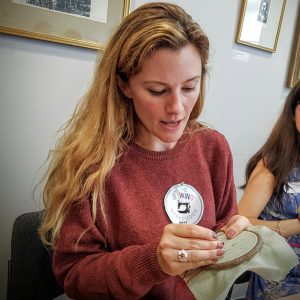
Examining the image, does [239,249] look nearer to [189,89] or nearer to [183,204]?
[183,204]

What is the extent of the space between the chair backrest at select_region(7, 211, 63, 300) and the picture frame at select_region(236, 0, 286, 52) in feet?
4.40

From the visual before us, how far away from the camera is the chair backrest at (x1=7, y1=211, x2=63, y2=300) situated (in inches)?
40.1

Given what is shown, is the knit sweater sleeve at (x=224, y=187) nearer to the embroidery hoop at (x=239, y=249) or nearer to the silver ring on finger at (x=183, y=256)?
the embroidery hoop at (x=239, y=249)

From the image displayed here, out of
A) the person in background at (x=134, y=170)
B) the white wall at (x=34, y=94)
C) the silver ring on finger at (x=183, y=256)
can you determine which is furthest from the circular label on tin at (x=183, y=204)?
the white wall at (x=34, y=94)

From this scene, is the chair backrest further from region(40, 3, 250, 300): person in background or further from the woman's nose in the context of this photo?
the woman's nose

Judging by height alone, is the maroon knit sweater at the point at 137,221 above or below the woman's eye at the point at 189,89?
below

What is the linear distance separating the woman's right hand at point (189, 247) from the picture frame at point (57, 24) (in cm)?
68

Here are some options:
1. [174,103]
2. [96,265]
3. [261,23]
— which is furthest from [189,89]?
[261,23]

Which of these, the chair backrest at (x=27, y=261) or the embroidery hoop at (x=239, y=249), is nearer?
the embroidery hoop at (x=239, y=249)

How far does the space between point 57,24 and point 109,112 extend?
0.54m

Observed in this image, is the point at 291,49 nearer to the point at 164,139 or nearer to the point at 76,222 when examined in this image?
the point at 164,139

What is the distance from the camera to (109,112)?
0.82 meters

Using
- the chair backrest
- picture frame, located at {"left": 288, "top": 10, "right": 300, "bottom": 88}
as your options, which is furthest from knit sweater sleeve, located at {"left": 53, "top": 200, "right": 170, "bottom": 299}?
picture frame, located at {"left": 288, "top": 10, "right": 300, "bottom": 88}

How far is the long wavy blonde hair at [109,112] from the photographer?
73cm
